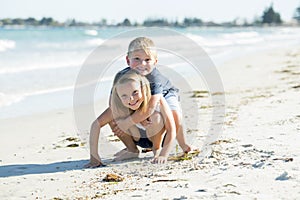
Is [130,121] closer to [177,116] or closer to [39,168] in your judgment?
[177,116]

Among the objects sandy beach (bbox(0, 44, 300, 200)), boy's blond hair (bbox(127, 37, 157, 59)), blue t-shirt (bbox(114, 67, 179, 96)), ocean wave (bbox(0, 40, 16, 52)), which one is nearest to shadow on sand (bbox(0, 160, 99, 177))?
sandy beach (bbox(0, 44, 300, 200))

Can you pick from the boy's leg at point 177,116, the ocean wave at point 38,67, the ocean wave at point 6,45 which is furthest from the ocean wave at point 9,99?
the ocean wave at point 6,45

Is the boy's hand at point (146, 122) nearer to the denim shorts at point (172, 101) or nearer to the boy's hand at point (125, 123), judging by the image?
the boy's hand at point (125, 123)

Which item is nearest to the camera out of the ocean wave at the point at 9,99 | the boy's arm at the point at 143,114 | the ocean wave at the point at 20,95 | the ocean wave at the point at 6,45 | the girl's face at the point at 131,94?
the girl's face at the point at 131,94

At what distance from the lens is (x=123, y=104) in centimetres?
428

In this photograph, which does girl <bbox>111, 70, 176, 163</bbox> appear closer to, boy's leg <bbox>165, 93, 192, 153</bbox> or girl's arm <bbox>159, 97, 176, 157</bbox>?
girl's arm <bbox>159, 97, 176, 157</bbox>

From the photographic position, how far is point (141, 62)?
4.25 meters

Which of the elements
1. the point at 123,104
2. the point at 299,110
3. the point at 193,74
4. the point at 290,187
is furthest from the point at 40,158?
the point at 193,74

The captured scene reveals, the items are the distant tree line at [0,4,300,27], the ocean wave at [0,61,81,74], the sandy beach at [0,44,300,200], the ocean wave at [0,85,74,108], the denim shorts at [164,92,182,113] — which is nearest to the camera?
the sandy beach at [0,44,300,200]

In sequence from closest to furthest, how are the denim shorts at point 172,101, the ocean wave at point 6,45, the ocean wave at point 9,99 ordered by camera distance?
the denim shorts at point 172,101 → the ocean wave at point 9,99 → the ocean wave at point 6,45

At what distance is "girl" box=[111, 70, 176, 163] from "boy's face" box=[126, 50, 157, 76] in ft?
0.23

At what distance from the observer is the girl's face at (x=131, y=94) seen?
416 cm

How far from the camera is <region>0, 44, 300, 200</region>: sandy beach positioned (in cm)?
346

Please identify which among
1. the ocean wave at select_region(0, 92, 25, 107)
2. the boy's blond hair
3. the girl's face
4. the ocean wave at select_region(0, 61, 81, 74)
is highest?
the boy's blond hair
